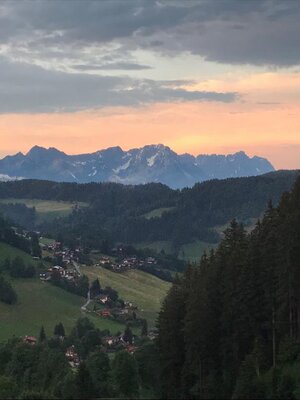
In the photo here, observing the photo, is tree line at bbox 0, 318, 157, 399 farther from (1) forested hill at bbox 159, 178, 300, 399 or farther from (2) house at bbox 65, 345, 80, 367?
(2) house at bbox 65, 345, 80, 367

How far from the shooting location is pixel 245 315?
63.4m

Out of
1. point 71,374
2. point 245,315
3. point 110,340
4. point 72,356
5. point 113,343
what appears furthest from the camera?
point 110,340

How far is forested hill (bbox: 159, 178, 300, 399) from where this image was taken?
6016 cm

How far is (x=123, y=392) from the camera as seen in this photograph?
2955 inches

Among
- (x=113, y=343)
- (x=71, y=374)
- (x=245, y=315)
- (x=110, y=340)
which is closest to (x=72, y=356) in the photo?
(x=113, y=343)

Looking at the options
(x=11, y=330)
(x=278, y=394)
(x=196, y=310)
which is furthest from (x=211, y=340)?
(x=11, y=330)

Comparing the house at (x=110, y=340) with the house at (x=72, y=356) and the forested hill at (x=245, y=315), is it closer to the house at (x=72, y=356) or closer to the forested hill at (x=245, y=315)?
the house at (x=72, y=356)

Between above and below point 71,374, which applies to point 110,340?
below

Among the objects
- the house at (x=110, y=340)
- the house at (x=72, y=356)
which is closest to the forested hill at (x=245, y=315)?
the house at (x=72, y=356)

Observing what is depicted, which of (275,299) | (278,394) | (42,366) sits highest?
(275,299)

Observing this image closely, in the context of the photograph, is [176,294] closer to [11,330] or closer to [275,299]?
[275,299]

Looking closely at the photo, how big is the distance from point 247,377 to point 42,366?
4510 centimetres

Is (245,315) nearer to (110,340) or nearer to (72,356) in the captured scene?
(72,356)

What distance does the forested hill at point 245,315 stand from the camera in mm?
60156
